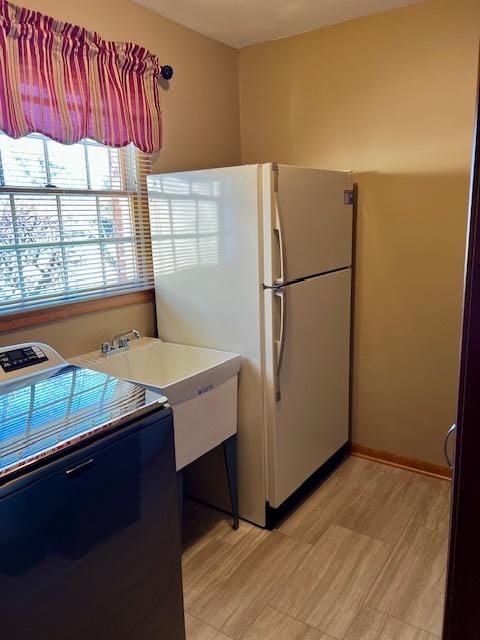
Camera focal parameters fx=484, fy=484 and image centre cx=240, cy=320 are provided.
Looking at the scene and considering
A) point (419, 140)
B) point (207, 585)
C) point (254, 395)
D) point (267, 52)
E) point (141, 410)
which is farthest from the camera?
point (267, 52)

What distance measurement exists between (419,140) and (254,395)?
155cm

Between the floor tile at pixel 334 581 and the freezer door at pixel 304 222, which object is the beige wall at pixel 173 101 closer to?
the freezer door at pixel 304 222

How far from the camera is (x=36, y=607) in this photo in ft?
3.65

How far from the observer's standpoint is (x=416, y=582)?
6.45 feet

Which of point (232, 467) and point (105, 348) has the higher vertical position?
point (105, 348)

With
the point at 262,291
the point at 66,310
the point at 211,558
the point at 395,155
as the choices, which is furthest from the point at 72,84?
the point at 211,558

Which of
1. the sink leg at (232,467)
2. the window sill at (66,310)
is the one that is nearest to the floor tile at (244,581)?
the sink leg at (232,467)

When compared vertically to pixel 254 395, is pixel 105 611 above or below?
below

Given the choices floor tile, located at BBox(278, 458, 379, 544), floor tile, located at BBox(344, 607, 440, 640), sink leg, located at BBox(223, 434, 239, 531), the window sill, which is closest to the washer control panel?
the window sill

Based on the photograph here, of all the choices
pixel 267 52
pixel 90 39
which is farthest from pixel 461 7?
pixel 90 39

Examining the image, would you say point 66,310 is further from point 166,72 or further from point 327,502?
point 327,502

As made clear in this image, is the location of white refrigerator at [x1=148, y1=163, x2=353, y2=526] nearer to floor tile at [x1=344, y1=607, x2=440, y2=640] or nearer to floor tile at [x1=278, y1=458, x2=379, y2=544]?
floor tile at [x1=278, y1=458, x2=379, y2=544]

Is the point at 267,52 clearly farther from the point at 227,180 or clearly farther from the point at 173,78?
the point at 227,180

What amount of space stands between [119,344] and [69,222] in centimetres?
59
